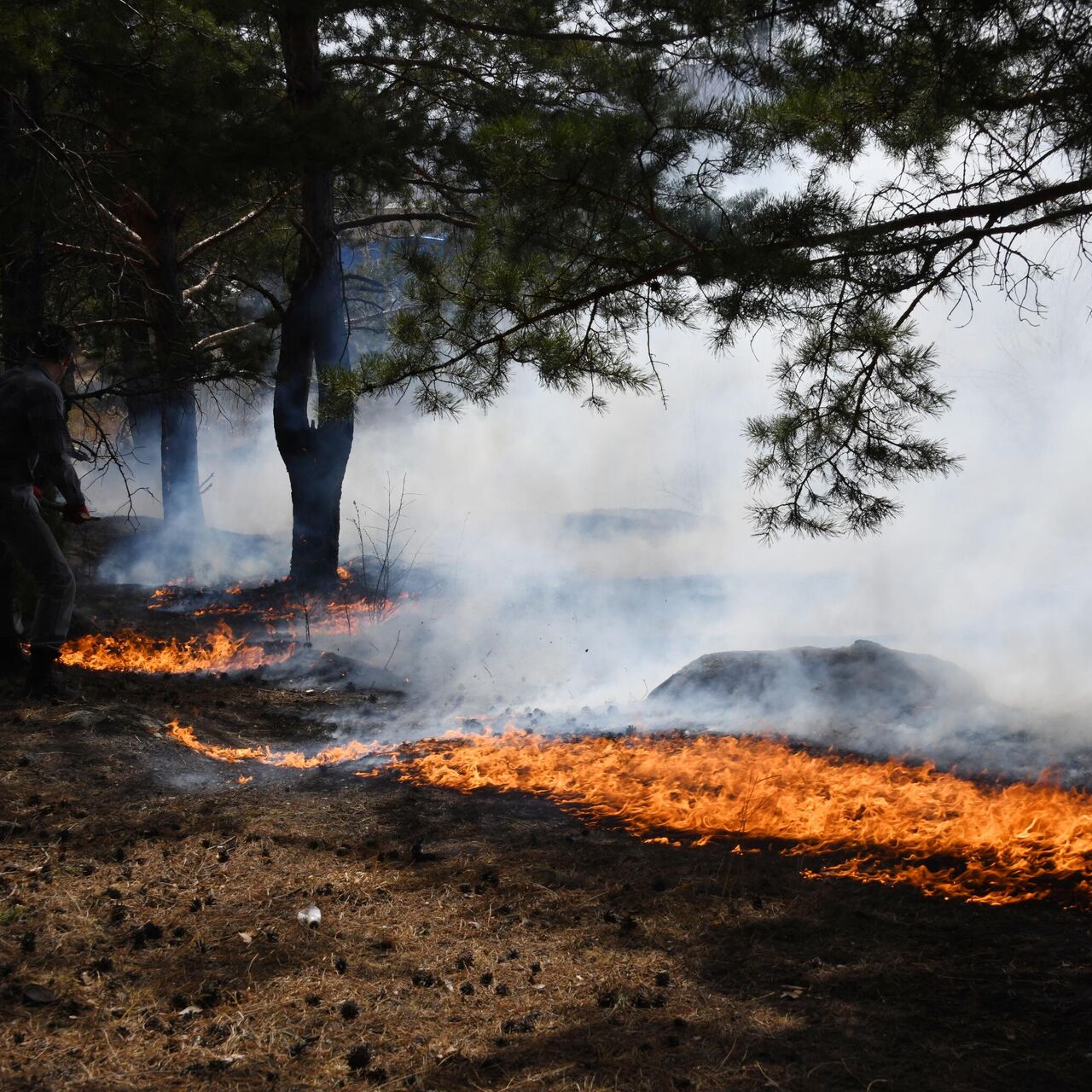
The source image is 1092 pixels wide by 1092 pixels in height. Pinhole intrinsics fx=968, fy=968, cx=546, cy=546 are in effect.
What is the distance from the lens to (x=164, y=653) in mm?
9484

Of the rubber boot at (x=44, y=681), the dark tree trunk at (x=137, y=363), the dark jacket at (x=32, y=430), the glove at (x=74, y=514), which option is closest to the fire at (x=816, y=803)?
the rubber boot at (x=44, y=681)

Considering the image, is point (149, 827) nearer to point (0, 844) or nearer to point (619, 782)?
point (0, 844)

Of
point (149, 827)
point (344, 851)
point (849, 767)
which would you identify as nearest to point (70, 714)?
point (149, 827)

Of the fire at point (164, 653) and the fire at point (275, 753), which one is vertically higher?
the fire at point (164, 653)

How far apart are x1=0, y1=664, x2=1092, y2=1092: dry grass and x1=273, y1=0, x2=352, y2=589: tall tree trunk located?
6946 millimetres

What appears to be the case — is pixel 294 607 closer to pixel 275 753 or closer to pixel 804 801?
pixel 275 753

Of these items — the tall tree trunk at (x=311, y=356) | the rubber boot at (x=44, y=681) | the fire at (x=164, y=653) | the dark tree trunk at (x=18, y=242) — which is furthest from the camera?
the tall tree trunk at (x=311, y=356)

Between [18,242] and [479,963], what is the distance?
19.7 feet

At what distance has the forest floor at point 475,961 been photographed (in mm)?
2666

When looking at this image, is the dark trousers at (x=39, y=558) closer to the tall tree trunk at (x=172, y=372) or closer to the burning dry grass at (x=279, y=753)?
the burning dry grass at (x=279, y=753)

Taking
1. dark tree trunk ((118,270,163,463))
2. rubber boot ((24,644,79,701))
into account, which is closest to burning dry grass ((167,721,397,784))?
rubber boot ((24,644,79,701))

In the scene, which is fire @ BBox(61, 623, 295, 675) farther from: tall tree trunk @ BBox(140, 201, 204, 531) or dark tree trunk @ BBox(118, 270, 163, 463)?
tall tree trunk @ BBox(140, 201, 204, 531)

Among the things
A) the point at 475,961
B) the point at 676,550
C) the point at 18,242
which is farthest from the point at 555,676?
the point at 676,550

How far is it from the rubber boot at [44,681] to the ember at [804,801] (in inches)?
29.0
